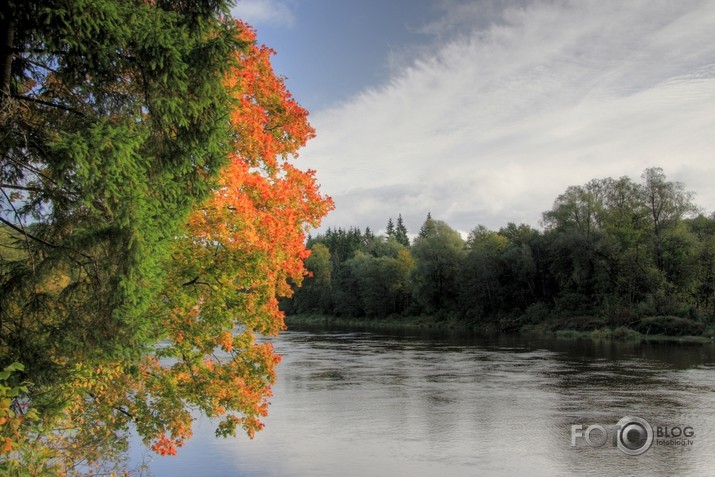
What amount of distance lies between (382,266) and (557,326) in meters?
38.1

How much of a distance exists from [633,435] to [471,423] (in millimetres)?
4656

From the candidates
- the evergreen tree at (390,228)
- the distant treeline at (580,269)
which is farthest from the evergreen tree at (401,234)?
the distant treeline at (580,269)

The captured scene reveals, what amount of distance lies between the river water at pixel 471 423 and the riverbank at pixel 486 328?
16.6m

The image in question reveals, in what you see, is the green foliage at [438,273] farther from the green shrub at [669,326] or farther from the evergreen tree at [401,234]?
the evergreen tree at [401,234]

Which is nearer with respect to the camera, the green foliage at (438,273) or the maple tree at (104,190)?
the maple tree at (104,190)

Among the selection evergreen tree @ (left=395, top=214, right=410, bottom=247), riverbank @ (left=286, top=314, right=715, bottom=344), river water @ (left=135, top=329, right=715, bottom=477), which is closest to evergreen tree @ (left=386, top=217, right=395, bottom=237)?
evergreen tree @ (left=395, top=214, right=410, bottom=247)

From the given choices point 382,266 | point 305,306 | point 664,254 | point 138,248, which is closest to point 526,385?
point 138,248

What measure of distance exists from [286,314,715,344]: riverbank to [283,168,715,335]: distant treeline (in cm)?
93

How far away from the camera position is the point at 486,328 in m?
68.3

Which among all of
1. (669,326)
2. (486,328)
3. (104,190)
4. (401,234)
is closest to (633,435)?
(104,190)

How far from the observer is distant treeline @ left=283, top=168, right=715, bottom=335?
53219 mm

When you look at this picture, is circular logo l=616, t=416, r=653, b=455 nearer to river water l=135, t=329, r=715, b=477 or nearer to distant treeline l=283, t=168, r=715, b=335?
river water l=135, t=329, r=715, b=477

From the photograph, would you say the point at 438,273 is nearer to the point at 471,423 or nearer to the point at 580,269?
the point at 580,269

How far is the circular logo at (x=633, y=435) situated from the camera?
15.9 meters
